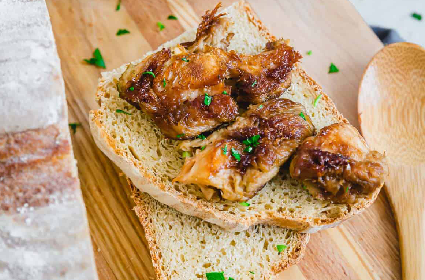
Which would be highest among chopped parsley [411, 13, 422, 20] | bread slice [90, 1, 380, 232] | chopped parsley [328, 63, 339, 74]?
chopped parsley [411, 13, 422, 20]

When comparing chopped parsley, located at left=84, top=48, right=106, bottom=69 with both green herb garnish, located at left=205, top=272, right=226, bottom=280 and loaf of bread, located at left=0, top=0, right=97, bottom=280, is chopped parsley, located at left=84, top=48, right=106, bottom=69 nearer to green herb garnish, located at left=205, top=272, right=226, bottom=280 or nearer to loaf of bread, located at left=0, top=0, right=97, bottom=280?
loaf of bread, located at left=0, top=0, right=97, bottom=280

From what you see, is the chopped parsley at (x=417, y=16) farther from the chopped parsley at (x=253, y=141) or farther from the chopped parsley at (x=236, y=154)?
the chopped parsley at (x=236, y=154)

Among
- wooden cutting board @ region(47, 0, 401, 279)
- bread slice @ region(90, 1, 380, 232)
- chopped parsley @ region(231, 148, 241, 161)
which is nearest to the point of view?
chopped parsley @ region(231, 148, 241, 161)

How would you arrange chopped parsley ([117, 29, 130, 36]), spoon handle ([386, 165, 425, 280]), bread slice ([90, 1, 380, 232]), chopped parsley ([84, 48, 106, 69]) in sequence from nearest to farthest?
1. bread slice ([90, 1, 380, 232])
2. spoon handle ([386, 165, 425, 280])
3. chopped parsley ([84, 48, 106, 69])
4. chopped parsley ([117, 29, 130, 36])

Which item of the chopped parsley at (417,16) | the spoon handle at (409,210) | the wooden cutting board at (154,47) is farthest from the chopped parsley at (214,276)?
the chopped parsley at (417,16)

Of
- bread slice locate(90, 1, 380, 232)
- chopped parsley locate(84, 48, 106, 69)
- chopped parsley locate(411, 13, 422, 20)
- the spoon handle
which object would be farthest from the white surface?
chopped parsley locate(84, 48, 106, 69)

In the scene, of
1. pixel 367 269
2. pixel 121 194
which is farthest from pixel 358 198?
pixel 121 194

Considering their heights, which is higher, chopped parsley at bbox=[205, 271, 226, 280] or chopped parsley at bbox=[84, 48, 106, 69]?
chopped parsley at bbox=[84, 48, 106, 69]
